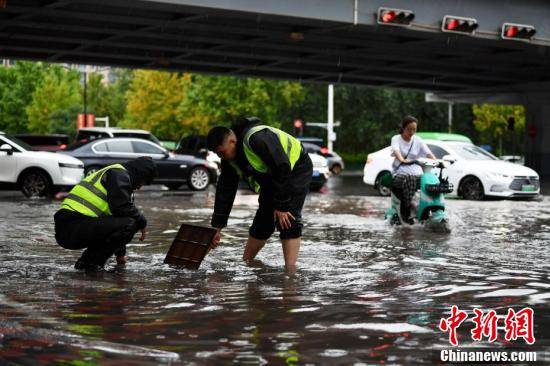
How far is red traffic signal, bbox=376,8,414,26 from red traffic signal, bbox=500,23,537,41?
343 cm

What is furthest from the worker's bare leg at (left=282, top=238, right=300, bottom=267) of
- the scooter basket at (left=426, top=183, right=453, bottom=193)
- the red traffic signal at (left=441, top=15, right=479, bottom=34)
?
the red traffic signal at (left=441, top=15, right=479, bottom=34)

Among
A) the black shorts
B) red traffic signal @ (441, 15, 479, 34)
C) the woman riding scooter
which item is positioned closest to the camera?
the black shorts

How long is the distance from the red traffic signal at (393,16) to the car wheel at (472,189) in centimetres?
493

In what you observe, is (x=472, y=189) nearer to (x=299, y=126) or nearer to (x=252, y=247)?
(x=252, y=247)

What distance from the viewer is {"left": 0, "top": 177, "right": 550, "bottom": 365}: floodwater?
5.57 metres

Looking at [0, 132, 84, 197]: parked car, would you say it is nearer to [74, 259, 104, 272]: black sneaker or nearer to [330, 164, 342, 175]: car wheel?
[74, 259, 104, 272]: black sneaker

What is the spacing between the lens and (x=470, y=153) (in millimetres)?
24734

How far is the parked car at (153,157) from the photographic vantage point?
26812 mm

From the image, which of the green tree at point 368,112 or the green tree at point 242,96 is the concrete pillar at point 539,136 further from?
the green tree at point 368,112

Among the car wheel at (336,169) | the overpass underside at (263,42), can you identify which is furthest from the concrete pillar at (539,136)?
the car wheel at (336,169)

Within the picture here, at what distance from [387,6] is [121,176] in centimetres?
1909

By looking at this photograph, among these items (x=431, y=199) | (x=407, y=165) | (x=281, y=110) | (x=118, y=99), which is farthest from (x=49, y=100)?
(x=431, y=199)

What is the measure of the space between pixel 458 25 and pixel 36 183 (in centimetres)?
1214

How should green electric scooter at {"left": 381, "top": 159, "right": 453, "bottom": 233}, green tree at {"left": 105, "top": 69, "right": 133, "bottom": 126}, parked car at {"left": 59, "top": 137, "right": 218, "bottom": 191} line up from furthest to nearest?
green tree at {"left": 105, "top": 69, "right": 133, "bottom": 126} < parked car at {"left": 59, "top": 137, "right": 218, "bottom": 191} < green electric scooter at {"left": 381, "top": 159, "right": 453, "bottom": 233}
